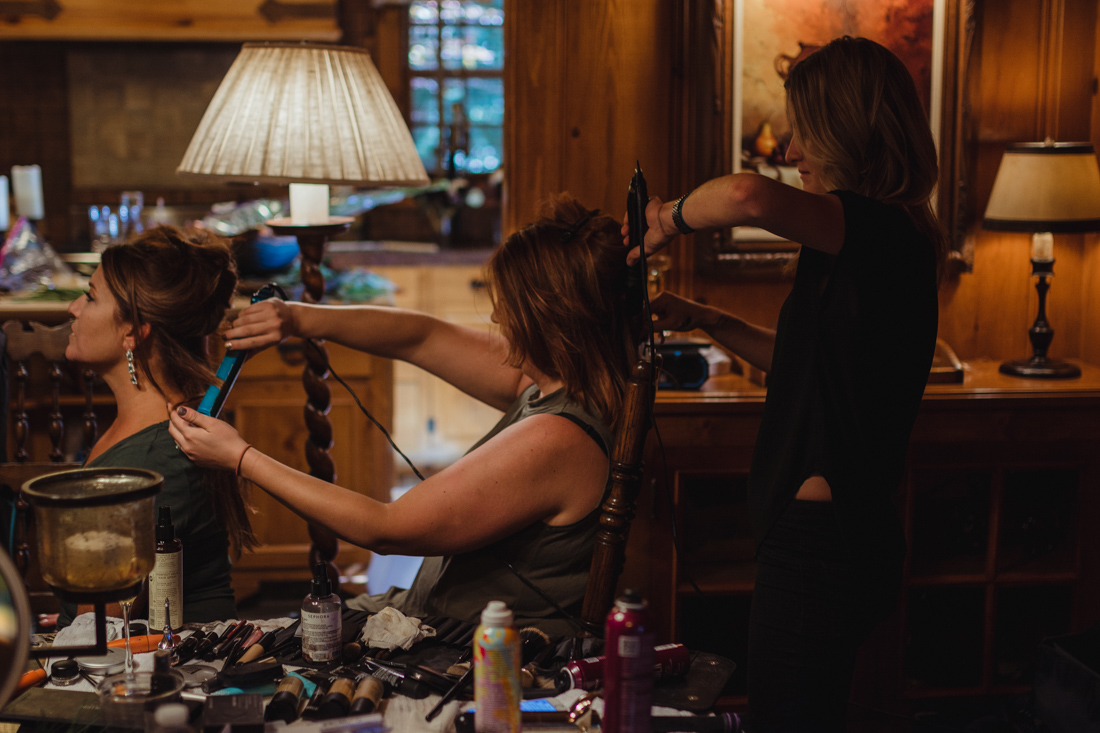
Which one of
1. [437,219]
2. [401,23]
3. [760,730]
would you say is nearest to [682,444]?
[760,730]

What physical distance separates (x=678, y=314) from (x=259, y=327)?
75 cm

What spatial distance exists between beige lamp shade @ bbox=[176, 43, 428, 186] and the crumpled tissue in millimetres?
970

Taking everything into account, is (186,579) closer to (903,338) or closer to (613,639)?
(613,639)

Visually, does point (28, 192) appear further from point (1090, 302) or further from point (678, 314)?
point (1090, 302)

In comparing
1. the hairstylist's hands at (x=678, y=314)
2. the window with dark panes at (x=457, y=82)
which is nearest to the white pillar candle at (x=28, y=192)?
the window with dark panes at (x=457, y=82)

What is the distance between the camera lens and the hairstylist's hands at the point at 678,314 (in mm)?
1782

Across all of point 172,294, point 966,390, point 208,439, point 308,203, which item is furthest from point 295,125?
→ point 966,390

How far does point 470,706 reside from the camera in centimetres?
121

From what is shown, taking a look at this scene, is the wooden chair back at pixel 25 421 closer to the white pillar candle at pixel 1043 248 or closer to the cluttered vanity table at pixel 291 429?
the cluttered vanity table at pixel 291 429

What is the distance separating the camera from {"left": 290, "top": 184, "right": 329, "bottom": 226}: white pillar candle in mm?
2213

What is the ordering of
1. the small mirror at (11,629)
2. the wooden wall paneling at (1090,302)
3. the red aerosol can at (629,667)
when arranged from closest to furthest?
the small mirror at (11,629), the red aerosol can at (629,667), the wooden wall paneling at (1090,302)

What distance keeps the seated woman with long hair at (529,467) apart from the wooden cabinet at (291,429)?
70.3 inches

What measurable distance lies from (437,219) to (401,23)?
50.2 inches

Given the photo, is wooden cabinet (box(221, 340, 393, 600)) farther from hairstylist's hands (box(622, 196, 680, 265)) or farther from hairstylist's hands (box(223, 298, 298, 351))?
hairstylist's hands (box(622, 196, 680, 265))
